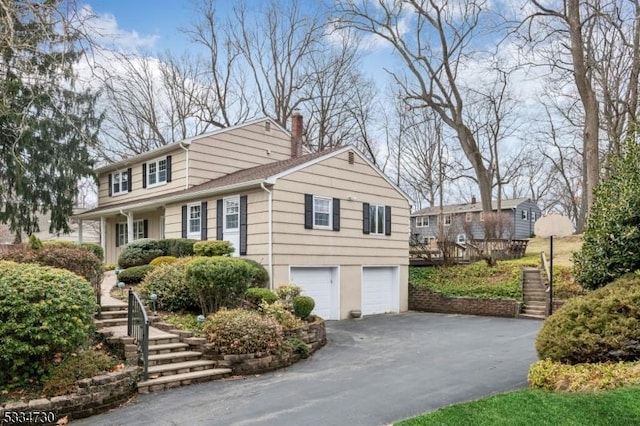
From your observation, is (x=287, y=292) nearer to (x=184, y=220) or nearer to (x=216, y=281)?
(x=216, y=281)

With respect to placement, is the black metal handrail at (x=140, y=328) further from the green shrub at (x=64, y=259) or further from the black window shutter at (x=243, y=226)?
the black window shutter at (x=243, y=226)

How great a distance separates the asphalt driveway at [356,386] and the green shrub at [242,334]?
2.00 feet

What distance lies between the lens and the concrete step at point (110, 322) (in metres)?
9.64

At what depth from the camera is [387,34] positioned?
27156 millimetres

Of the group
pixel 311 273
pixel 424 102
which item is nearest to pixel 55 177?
pixel 311 273

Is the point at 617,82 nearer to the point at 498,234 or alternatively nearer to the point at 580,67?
the point at 580,67

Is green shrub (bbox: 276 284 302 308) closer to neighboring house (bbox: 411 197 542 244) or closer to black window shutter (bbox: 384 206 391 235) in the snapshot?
black window shutter (bbox: 384 206 391 235)

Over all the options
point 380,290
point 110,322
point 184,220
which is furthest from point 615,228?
point 184,220

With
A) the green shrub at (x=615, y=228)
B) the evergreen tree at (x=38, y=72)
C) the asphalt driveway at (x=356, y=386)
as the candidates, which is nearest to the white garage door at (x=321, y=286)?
the asphalt driveway at (x=356, y=386)

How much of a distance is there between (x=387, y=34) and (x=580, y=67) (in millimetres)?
10509

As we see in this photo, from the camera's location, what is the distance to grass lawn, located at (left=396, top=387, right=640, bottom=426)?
5.10m

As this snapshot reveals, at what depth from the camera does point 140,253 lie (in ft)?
53.9

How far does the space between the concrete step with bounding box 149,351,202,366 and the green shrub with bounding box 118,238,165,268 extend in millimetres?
7879

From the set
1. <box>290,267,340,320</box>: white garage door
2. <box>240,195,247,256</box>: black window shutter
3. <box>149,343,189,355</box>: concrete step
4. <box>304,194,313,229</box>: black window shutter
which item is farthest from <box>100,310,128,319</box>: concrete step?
<box>304,194,313,229</box>: black window shutter
